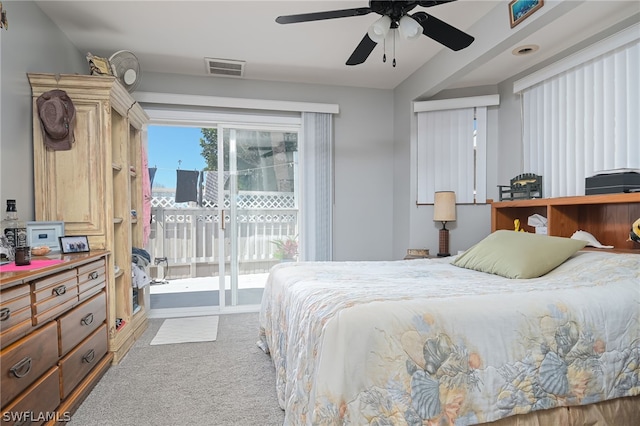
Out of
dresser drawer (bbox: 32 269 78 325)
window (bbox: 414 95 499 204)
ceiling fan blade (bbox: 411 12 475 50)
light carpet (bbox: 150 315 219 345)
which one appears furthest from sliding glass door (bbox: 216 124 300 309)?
ceiling fan blade (bbox: 411 12 475 50)

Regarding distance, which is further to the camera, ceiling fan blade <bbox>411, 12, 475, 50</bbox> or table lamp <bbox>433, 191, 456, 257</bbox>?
table lamp <bbox>433, 191, 456, 257</bbox>

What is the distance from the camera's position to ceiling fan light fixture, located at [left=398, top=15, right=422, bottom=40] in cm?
187

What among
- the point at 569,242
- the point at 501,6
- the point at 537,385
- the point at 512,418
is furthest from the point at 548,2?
the point at 512,418

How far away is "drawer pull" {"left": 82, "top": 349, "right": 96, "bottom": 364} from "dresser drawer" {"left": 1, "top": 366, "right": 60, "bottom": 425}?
32 cm

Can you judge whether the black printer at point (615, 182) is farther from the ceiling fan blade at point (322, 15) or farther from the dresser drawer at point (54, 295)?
the dresser drawer at point (54, 295)

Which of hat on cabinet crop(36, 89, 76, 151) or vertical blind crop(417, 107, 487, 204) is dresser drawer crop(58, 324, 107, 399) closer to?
hat on cabinet crop(36, 89, 76, 151)

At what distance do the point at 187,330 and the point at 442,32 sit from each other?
10.4 ft

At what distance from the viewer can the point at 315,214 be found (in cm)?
400

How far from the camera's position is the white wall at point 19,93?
2.08 meters

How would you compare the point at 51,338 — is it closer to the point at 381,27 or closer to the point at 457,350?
the point at 457,350

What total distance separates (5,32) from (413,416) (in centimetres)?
297

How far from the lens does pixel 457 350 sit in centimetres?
125

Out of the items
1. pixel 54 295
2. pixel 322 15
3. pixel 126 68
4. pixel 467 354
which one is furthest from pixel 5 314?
pixel 126 68

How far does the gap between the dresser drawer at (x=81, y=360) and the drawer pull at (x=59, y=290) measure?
350 mm
